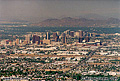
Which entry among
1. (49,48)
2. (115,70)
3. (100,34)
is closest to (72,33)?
(100,34)

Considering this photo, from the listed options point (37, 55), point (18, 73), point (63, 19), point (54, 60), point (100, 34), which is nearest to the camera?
point (18, 73)

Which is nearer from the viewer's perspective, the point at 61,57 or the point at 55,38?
the point at 61,57

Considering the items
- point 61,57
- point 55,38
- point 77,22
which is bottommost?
point 61,57

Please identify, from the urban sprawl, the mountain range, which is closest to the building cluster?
the urban sprawl

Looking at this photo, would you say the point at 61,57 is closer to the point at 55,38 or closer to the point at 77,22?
the point at 55,38

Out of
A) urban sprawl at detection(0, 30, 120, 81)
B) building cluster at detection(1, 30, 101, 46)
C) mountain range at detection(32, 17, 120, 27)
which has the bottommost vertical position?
urban sprawl at detection(0, 30, 120, 81)

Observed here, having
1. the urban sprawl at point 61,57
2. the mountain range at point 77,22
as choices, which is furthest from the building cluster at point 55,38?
the mountain range at point 77,22

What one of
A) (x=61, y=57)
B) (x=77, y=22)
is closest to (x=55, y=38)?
(x=61, y=57)

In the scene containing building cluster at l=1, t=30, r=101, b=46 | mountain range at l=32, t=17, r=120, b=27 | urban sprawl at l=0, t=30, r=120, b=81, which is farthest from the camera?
mountain range at l=32, t=17, r=120, b=27

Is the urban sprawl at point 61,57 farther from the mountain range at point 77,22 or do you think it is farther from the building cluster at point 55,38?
the mountain range at point 77,22

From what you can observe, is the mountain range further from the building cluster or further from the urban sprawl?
the building cluster

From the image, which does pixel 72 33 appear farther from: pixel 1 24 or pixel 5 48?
pixel 5 48
